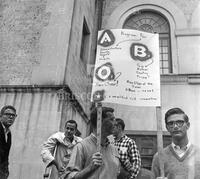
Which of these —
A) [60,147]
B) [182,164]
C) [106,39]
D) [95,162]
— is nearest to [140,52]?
[106,39]

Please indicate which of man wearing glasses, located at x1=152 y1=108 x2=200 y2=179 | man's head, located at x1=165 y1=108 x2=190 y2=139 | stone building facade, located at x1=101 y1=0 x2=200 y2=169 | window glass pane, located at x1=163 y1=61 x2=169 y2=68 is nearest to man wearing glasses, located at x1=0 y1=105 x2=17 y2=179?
man wearing glasses, located at x1=152 y1=108 x2=200 y2=179

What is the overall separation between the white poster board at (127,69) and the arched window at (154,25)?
25.7 feet

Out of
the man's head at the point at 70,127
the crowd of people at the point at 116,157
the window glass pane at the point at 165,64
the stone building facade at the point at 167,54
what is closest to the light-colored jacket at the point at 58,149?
the man's head at the point at 70,127

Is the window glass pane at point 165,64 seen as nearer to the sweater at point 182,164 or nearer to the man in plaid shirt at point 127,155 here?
the man in plaid shirt at point 127,155

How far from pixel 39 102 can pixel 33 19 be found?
3.09 metres

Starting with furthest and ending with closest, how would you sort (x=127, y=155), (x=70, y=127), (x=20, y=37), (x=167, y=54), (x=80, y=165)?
(x=167, y=54)
(x=20, y=37)
(x=70, y=127)
(x=127, y=155)
(x=80, y=165)

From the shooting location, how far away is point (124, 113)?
10594mm

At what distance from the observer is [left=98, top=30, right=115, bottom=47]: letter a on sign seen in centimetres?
412

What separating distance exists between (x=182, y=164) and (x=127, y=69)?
1.60m

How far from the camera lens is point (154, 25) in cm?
1234

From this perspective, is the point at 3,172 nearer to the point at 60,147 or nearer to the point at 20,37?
the point at 60,147

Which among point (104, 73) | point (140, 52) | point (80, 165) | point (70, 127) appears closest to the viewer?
point (80, 165)

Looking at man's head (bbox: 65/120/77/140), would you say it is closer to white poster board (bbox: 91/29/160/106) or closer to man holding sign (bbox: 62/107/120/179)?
white poster board (bbox: 91/29/160/106)

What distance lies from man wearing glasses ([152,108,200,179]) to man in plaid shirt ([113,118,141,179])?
0.75m
